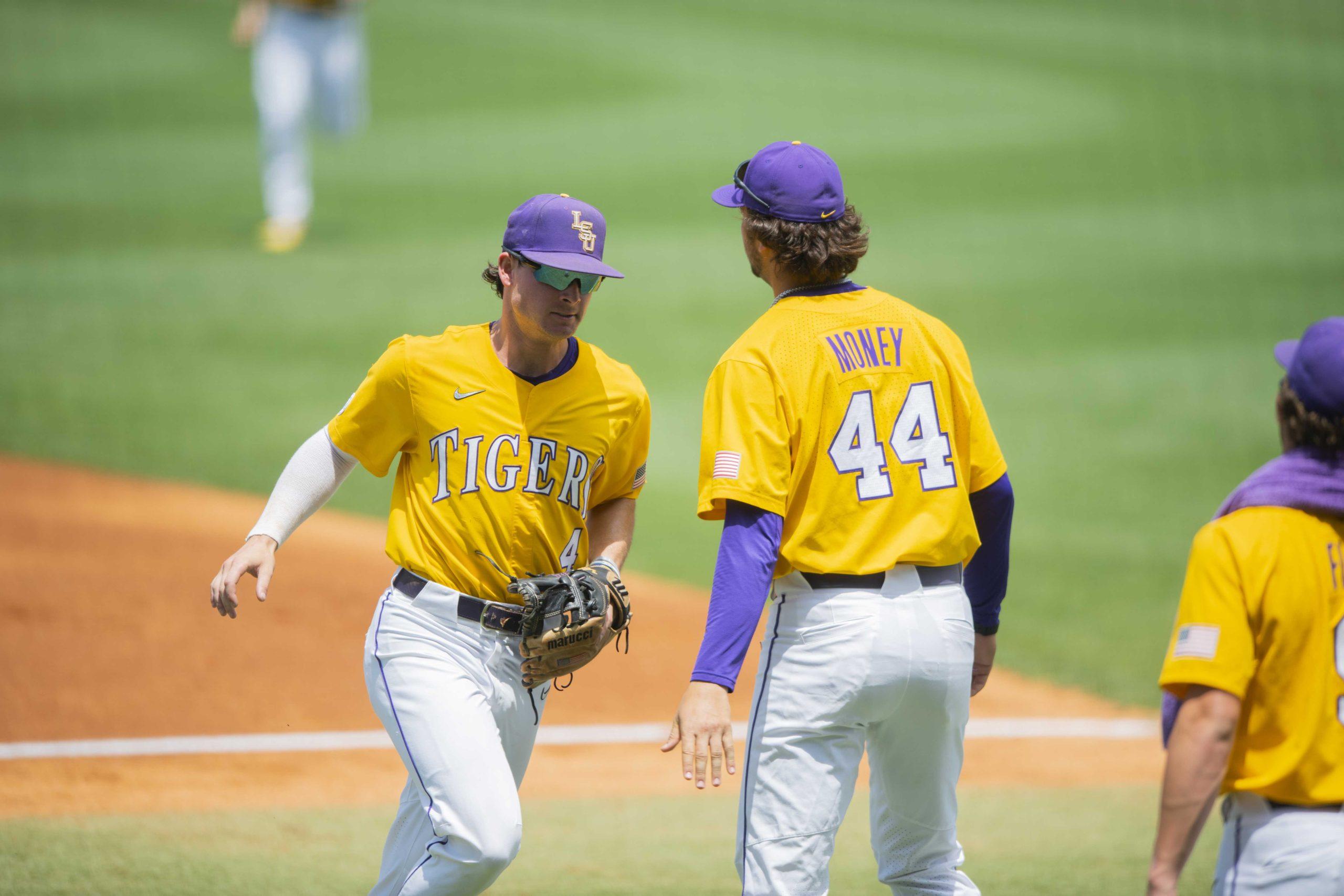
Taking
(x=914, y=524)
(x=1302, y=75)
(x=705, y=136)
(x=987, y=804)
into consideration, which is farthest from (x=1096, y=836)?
(x=1302, y=75)

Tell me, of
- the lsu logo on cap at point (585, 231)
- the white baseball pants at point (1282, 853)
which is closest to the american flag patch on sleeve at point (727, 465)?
the lsu logo on cap at point (585, 231)

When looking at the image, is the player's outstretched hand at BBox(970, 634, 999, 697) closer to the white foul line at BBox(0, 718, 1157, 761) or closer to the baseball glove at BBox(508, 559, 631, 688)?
the baseball glove at BBox(508, 559, 631, 688)

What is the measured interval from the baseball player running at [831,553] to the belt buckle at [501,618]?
691mm

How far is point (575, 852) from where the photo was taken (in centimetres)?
506

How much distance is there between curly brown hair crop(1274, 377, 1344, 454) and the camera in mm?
2607

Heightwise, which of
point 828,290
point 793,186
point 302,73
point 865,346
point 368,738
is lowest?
point 368,738

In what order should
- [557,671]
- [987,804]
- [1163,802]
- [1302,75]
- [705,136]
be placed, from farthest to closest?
[1302,75] < [705,136] < [987,804] < [557,671] < [1163,802]

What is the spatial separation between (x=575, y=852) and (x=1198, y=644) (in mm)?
3054

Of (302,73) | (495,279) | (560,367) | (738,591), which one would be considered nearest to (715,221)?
(302,73)

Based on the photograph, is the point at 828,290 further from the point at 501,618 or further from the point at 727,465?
the point at 501,618

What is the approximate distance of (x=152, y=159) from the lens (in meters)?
17.8

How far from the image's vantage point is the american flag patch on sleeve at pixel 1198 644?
2531mm

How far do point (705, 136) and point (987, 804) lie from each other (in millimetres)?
15353

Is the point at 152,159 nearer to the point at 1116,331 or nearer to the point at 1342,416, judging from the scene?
the point at 1116,331
